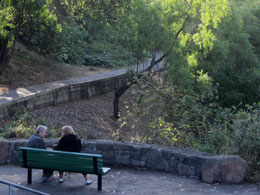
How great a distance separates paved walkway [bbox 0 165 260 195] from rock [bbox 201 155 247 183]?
0.13m

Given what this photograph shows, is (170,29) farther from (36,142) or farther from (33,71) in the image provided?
(36,142)

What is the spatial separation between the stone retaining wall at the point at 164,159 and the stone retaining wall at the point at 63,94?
5.03 metres

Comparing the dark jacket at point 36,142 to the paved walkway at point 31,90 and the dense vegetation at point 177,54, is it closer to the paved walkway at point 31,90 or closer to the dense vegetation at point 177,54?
the dense vegetation at point 177,54

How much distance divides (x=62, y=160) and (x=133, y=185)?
1472 mm

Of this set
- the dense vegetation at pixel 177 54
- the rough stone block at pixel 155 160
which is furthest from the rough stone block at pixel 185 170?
the dense vegetation at pixel 177 54

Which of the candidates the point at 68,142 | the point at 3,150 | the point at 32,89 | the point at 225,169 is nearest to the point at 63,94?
the point at 32,89

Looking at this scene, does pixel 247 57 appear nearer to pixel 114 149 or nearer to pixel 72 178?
pixel 114 149

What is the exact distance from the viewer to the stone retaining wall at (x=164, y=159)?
6555 millimetres

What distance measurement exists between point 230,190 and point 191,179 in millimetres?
935

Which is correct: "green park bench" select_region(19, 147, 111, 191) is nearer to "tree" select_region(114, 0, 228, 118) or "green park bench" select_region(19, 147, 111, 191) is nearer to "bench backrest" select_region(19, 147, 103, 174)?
"bench backrest" select_region(19, 147, 103, 174)

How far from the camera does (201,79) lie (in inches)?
534

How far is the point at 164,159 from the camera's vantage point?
24.6ft

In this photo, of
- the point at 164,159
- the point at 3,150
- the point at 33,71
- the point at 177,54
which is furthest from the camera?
the point at 33,71

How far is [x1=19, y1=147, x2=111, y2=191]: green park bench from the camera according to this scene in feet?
19.5
